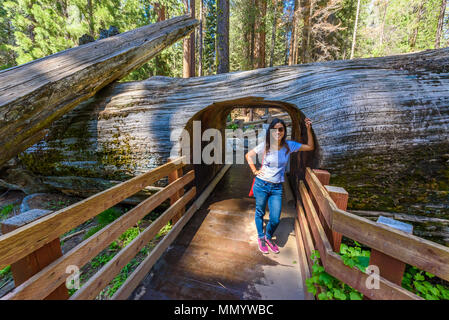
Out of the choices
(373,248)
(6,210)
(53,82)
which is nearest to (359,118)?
(373,248)

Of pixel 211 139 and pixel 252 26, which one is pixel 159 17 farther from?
pixel 211 139

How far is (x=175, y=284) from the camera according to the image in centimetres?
255

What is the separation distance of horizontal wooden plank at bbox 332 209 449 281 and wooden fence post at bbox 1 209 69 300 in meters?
2.54

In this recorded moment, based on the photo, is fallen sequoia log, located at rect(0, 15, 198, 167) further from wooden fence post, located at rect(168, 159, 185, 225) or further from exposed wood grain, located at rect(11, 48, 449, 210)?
wooden fence post, located at rect(168, 159, 185, 225)

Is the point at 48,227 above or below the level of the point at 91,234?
above

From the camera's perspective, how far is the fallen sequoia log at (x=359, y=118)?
2.89 metres

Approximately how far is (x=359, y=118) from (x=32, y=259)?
4051mm

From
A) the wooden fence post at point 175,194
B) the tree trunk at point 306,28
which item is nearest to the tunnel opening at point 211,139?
the wooden fence post at point 175,194

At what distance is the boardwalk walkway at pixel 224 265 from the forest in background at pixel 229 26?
6.21 meters

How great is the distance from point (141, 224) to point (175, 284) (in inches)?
104

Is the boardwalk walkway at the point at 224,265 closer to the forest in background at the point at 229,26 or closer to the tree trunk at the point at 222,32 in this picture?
the forest in background at the point at 229,26

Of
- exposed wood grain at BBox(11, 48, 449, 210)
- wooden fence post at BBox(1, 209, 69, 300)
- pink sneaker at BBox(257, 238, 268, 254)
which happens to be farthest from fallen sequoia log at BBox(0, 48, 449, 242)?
wooden fence post at BBox(1, 209, 69, 300)

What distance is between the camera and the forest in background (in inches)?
317

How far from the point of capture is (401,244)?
1.45m
